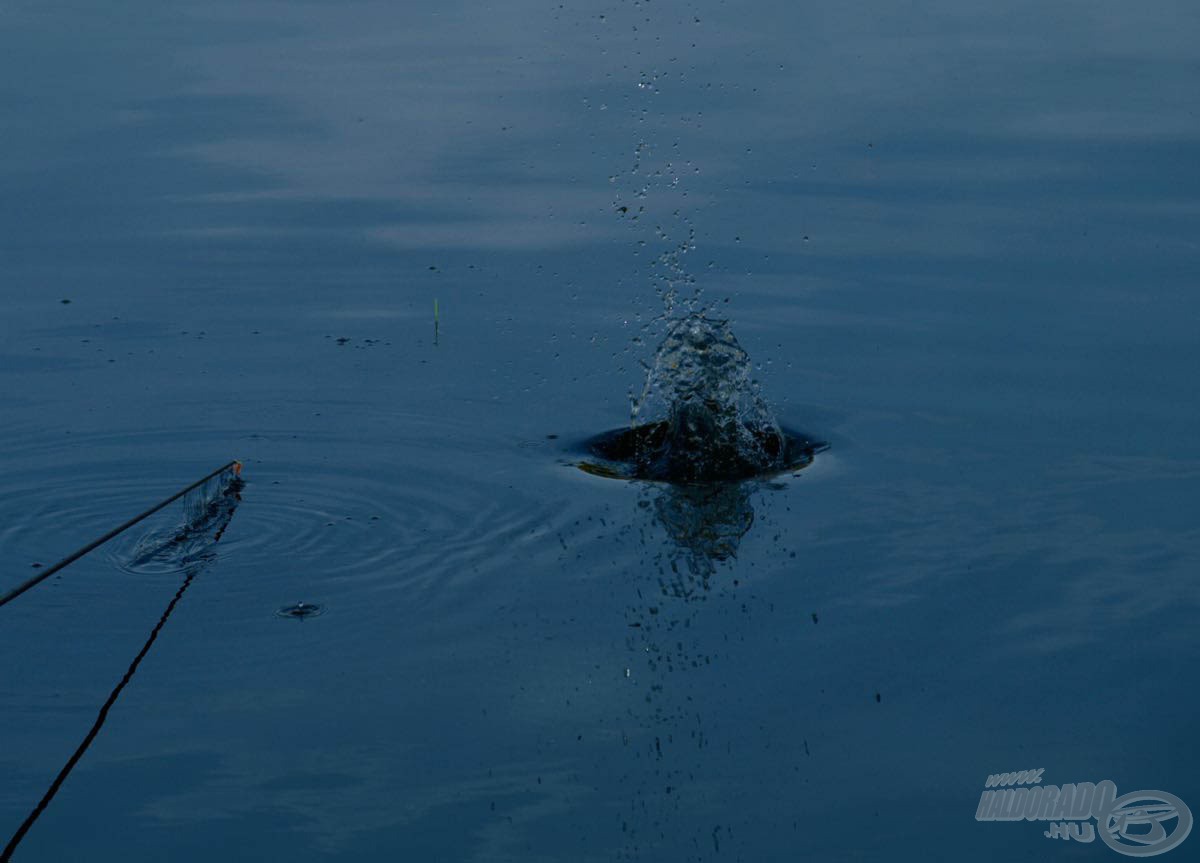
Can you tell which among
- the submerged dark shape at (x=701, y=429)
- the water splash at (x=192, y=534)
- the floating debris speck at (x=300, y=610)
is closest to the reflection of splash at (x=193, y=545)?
the water splash at (x=192, y=534)

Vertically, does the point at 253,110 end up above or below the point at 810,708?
above

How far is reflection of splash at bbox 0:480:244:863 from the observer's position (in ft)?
18.1

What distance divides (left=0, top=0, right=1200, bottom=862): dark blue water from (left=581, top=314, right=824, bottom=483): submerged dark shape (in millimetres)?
232

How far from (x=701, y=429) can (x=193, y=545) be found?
252cm

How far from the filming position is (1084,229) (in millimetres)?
11602

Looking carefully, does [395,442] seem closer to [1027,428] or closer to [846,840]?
[1027,428]

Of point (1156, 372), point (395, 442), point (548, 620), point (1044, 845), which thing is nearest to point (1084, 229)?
point (1156, 372)

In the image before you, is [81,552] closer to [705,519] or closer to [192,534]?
[192,534]

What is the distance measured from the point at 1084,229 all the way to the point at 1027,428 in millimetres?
3612

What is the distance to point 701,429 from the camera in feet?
27.6

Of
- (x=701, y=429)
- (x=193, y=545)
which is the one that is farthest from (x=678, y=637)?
(x=701, y=429)

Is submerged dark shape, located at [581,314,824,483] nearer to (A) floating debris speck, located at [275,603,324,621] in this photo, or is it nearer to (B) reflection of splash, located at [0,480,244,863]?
(B) reflection of splash, located at [0,480,244,863]

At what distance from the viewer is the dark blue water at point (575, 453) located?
5.34 m

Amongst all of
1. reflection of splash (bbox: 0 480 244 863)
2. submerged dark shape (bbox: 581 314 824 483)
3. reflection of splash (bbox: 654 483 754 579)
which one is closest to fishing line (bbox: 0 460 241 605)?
reflection of splash (bbox: 0 480 244 863)
